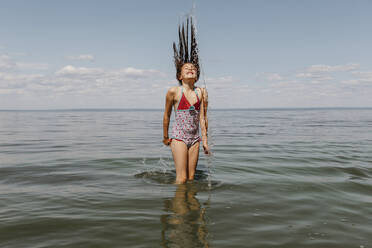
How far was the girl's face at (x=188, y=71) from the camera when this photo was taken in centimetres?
573

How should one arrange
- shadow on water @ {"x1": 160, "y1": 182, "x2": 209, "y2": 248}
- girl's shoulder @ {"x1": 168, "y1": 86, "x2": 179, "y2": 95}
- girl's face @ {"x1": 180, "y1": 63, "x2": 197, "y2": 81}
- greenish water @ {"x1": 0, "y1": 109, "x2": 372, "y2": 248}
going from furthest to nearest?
girl's face @ {"x1": 180, "y1": 63, "x2": 197, "y2": 81} < girl's shoulder @ {"x1": 168, "y1": 86, "x2": 179, "y2": 95} < greenish water @ {"x1": 0, "y1": 109, "x2": 372, "y2": 248} < shadow on water @ {"x1": 160, "y1": 182, "x2": 209, "y2": 248}

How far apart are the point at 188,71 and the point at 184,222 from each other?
126 inches

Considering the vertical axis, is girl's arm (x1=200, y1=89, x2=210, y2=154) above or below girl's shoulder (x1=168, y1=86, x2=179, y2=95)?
below

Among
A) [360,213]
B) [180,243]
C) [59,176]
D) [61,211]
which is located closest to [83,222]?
[61,211]

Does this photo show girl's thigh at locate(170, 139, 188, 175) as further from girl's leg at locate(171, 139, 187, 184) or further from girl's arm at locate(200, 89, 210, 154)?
girl's arm at locate(200, 89, 210, 154)

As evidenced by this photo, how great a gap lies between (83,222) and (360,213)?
14.0 feet

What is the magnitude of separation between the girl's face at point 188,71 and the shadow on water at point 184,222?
239cm

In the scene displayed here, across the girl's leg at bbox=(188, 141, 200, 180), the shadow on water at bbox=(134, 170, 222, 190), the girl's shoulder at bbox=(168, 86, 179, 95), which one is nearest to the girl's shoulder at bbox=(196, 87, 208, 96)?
the girl's shoulder at bbox=(168, 86, 179, 95)

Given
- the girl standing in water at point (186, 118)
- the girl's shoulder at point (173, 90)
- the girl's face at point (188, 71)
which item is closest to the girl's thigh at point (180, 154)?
the girl standing in water at point (186, 118)

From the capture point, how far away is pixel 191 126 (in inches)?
225

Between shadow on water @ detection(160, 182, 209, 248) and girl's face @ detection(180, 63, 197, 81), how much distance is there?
239cm

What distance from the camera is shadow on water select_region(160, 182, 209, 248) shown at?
321 centimetres

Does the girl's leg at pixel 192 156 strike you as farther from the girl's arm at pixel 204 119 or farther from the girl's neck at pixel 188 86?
the girl's neck at pixel 188 86

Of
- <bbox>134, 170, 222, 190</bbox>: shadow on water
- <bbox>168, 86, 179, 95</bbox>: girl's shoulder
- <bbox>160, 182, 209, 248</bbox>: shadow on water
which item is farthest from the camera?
<bbox>134, 170, 222, 190</bbox>: shadow on water
